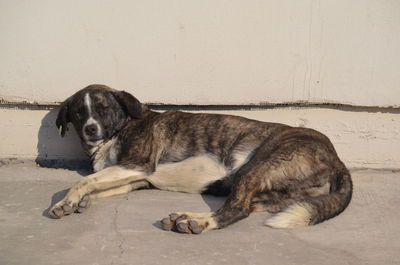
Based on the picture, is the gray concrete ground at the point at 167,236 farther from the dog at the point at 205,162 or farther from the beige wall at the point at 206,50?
the beige wall at the point at 206,50

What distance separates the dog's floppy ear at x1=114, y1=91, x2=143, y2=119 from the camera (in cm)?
520

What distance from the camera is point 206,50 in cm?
545

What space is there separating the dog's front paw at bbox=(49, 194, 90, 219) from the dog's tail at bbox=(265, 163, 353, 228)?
1.36 m

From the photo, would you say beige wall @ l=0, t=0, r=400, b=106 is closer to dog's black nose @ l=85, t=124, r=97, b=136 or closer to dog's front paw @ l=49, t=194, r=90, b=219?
dog's black nose @ l=85, t=124, r=97, b=136

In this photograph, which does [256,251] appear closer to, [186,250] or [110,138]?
[186,250]

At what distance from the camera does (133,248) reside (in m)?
3.65

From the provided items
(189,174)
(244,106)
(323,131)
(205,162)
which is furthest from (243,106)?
(189,174)

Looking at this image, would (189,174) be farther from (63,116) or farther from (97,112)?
(63,116)

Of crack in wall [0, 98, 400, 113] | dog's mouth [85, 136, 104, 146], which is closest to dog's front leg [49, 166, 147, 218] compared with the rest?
dog's mouth [85, 136, 104, 146]

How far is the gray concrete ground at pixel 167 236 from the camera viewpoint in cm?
353

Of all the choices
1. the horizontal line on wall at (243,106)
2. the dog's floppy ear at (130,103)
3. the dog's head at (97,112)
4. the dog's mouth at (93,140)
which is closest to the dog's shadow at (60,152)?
the horizontal line on wall at (243,106)

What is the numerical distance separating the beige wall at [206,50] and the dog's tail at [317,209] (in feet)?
4.45

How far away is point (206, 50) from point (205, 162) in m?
1.14

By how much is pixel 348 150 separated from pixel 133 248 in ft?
9.04
